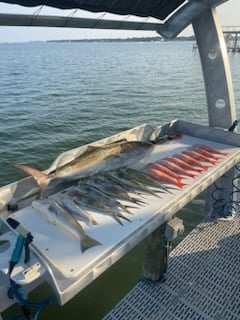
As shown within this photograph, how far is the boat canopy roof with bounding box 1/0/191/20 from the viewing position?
395 centimetres

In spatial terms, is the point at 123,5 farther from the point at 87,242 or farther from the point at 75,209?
the point at 87,242

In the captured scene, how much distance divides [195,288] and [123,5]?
442cm

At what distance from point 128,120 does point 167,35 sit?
553 inches

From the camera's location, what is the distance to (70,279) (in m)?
2.76

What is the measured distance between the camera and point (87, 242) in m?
3.16

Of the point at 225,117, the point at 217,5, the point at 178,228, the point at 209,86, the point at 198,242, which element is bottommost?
the point at 198,242

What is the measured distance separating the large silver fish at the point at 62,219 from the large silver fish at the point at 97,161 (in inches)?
16.4

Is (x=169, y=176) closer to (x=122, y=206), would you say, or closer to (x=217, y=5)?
(x=122, y=206)

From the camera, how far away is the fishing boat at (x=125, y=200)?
288cm

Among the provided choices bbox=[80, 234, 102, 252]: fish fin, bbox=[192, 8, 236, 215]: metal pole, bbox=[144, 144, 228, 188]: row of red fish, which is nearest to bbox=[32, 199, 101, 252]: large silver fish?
bbox=[80, 234, 102, 252]: fish fin

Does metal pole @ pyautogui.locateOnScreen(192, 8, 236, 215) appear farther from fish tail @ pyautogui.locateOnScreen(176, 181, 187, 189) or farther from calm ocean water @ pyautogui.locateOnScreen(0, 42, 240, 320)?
calm ocean water @ pyautogui.locateOnScreen(0, 42, 240, 320)

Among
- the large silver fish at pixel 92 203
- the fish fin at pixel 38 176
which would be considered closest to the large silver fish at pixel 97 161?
the fish fin at pixel 38 176

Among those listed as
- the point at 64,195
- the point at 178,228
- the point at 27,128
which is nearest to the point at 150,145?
the point at 178,228

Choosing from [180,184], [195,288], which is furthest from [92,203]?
[195,288]
